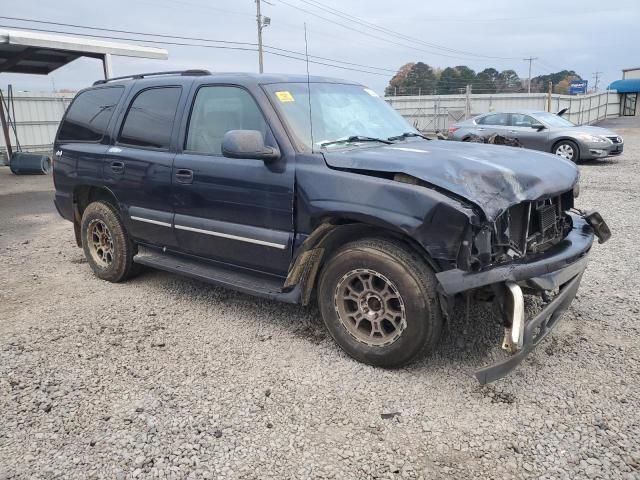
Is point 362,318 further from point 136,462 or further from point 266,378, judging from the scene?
point 136,462

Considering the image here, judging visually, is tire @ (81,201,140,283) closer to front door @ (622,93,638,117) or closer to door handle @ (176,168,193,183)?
door handle @ (176,168,193,183)

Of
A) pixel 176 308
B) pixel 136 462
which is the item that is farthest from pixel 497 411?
pixel 176 308

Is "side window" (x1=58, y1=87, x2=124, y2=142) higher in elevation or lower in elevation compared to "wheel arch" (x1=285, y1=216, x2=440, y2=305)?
higher

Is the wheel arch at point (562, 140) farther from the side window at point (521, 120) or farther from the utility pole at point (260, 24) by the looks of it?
the utility pole at point (260, 24)

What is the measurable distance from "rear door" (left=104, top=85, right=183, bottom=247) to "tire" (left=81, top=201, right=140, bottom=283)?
213 mm

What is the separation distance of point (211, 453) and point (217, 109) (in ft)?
8.47

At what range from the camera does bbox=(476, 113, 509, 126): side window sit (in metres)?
14.5

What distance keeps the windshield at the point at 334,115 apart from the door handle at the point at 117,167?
168cm

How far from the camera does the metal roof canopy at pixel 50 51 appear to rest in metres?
10.8

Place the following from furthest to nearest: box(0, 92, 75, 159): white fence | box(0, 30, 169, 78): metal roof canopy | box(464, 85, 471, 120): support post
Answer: box(464, 85, 471, 120): support post → box(0, 92, 75, 159): white fence → box(0, 30, 169, 78): metal roof canopy

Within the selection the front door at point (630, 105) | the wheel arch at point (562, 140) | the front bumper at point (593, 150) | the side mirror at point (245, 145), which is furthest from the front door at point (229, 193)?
the front door at point (630, 105)

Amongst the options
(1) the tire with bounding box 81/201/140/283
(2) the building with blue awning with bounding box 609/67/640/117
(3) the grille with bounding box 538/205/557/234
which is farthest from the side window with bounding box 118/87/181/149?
(2) the building with blue awning with bounding box 609/67/640/117

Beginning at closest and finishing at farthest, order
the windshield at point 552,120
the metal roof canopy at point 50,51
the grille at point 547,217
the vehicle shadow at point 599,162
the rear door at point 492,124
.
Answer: the grille at point 547,217, the metal roof canopy at point 50,51, the vehicle shadow at point 599,162, the windshield at point 552,120, the rear door at point 492,124

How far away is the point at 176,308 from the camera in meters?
4.42
